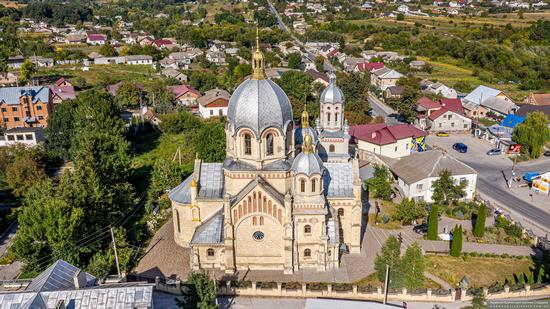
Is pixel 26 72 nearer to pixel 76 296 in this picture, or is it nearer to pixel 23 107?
pixel 23 107

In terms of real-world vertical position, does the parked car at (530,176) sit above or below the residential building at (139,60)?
below

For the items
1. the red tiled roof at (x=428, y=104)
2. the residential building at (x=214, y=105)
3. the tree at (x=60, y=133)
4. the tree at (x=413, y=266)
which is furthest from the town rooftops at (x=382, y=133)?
the tree at (x=60, y=133)

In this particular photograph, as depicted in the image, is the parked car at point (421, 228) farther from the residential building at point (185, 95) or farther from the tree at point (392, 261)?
the residential building at point (185, 95)

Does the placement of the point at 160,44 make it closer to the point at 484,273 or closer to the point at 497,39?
the point at 497,39

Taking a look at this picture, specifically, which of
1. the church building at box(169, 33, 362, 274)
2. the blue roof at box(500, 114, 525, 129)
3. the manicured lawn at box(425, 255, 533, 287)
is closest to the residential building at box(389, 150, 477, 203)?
the manicured lawn at box(425, 255, 533, 287)

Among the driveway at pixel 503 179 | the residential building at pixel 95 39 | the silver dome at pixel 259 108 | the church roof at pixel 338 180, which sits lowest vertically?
the driveway at pixel 503 179

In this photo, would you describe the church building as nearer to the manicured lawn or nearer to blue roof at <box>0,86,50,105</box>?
the manicured lawn

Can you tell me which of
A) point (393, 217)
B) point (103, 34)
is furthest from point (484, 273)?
point (103, 34)
